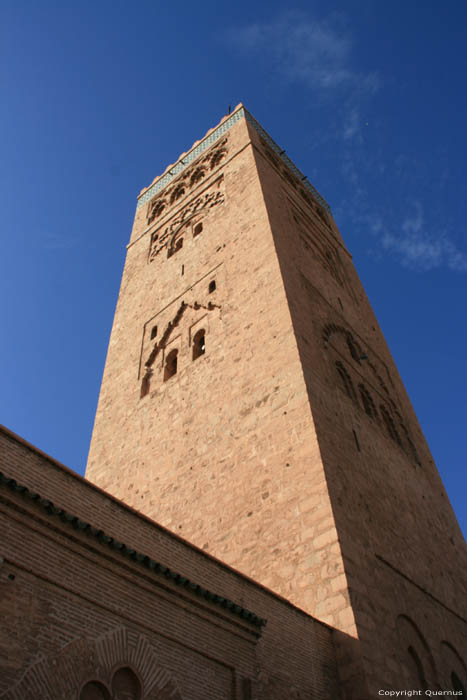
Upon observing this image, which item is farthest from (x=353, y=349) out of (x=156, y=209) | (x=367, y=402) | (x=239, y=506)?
(x=156, y=209)

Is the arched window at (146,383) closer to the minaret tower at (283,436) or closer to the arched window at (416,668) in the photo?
the minaret tower at (283,436)

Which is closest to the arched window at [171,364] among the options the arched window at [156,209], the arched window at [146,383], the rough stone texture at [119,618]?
the arched window at [146,383]

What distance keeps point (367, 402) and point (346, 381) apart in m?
0.57

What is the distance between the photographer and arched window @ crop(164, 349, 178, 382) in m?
10.2

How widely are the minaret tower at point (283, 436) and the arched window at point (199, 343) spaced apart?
37 mm

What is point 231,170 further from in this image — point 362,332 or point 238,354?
point 238,354

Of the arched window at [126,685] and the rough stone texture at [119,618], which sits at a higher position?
the rough stone texture at [119,618]

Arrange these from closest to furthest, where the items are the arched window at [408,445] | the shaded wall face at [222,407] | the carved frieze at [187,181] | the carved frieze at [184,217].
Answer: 1. the shaded wall face at [222,407]
2. the arched window at [408,445]
3. the carved frieze at [184,217]
4. the carved frieze at [187,181]

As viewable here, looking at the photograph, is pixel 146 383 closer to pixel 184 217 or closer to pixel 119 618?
pixel 184 217

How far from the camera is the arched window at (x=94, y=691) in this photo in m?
3.87

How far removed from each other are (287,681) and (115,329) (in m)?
8.53

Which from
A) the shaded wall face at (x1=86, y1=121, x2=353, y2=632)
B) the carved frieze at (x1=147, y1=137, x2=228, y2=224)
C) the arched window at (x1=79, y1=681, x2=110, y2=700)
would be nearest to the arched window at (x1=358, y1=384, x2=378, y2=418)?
the shaded wall face at (x1=86, y1=121, x2=353, y2=632)

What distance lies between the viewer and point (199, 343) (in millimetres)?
10086

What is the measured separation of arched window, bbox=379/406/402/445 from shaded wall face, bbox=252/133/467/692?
0.08 feet
